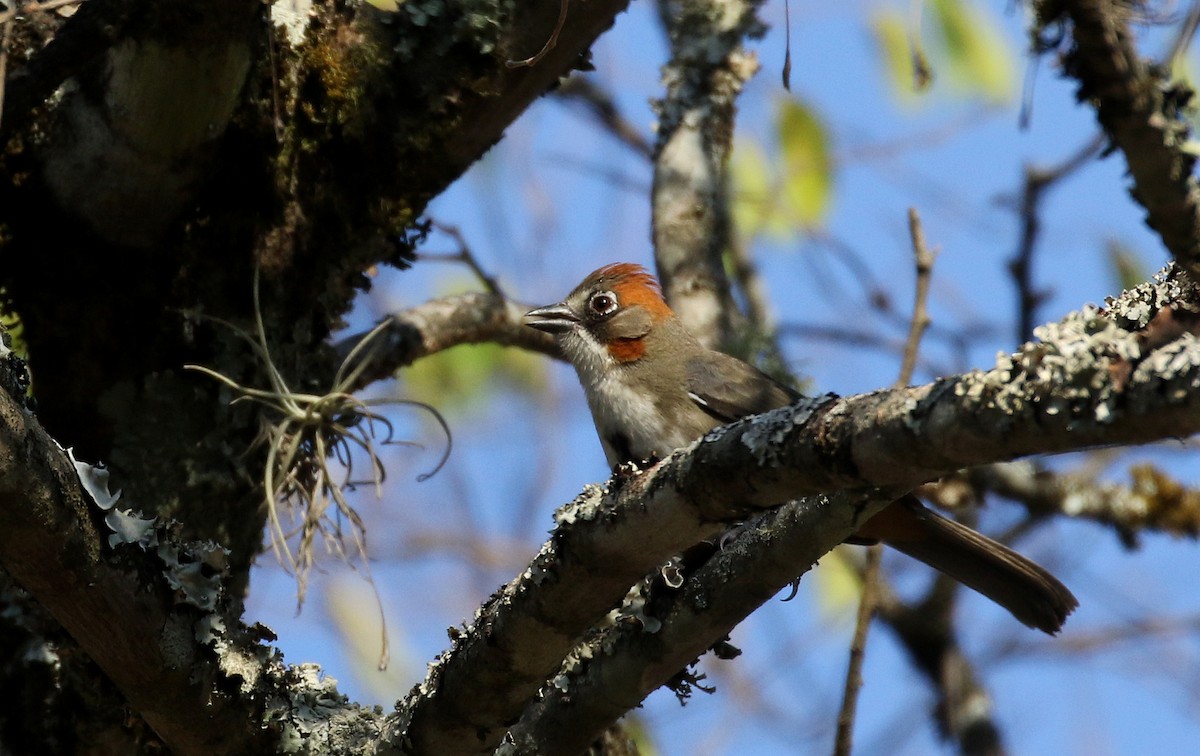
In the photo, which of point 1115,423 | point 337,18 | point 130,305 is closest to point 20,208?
point 130,305

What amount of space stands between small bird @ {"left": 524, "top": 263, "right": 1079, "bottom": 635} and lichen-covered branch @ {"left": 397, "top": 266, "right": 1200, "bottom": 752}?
124 centimetres

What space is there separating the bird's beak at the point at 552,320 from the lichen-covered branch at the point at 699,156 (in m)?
0.41

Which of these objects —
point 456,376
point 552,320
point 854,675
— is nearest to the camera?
point 854,675

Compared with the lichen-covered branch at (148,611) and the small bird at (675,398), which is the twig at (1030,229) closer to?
the small bird at (675,398)

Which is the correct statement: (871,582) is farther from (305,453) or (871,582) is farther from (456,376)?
(456,376)

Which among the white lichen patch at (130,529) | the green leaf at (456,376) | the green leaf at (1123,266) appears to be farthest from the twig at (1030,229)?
the white lichen patch at (130,529)

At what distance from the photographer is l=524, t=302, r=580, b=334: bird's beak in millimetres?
5109

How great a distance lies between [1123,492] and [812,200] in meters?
1.95

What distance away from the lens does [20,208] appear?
3369 millimetres

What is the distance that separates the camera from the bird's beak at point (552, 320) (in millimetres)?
5109

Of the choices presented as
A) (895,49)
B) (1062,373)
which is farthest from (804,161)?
(1062,373)

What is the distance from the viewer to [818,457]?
2.04 m

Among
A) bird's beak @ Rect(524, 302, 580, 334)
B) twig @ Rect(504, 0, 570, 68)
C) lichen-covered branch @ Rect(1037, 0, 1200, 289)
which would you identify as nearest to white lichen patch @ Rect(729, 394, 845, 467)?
lichen-covered branch @ Rect(1037, 0, 1200, 289)

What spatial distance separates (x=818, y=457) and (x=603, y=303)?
324 cm
